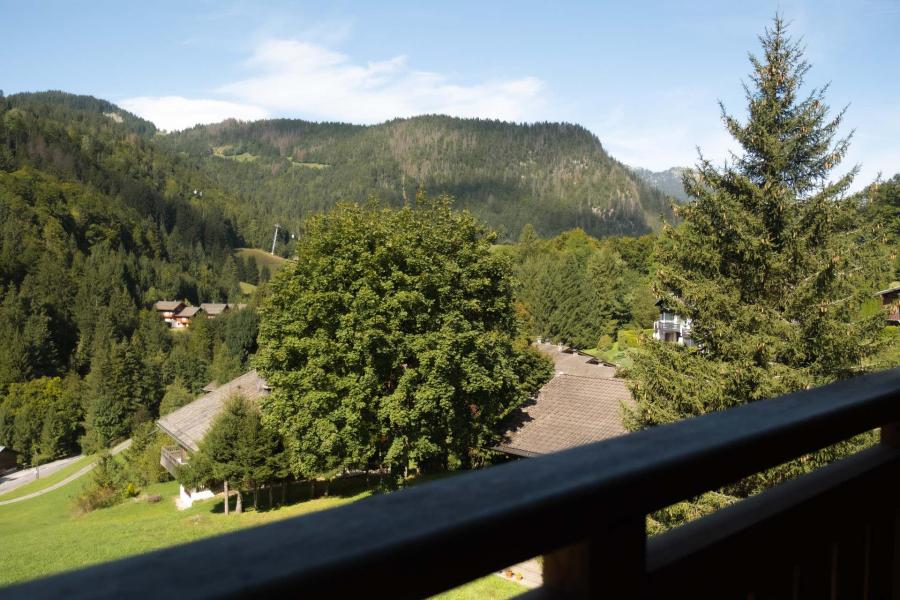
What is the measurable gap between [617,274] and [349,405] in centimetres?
5717

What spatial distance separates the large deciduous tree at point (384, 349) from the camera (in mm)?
19188

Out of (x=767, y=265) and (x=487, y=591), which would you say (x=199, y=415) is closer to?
(x=487, y=591)

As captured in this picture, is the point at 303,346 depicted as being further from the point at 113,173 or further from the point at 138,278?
the point at 113,173

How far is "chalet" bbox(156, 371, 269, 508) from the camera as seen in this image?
25934 millimetres

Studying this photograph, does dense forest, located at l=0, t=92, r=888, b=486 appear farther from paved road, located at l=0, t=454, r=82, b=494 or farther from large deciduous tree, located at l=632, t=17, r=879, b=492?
paved road, located at l=0, t=454, r=82, b=494

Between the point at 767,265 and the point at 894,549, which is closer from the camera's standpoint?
the point at 894,549

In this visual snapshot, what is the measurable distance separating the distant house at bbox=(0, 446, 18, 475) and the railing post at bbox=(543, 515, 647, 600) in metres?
70.7

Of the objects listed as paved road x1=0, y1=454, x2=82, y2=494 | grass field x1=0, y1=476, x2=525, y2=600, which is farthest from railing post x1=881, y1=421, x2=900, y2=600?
paved road x1=0, y1=454, x2=82, y2=494

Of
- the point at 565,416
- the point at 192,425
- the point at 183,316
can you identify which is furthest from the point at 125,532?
the point at 183,316

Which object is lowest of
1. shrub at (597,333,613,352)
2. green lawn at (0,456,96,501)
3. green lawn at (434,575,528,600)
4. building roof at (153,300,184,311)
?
green lawn at (0,456,96,501)

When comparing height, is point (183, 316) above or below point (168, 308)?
below

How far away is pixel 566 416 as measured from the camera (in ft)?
68.7

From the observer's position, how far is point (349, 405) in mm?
19047

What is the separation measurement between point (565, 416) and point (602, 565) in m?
20.6
